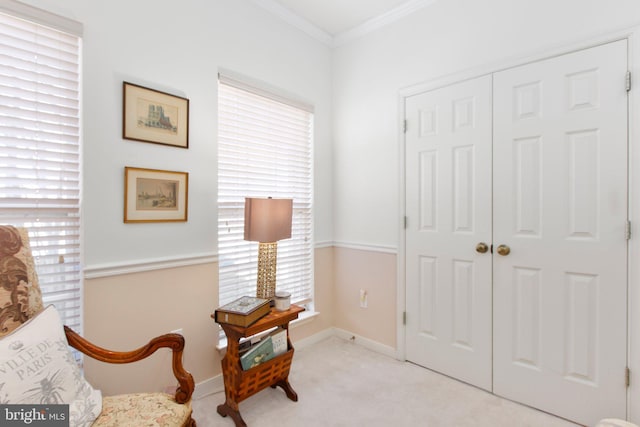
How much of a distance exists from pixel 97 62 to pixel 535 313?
9.66ft

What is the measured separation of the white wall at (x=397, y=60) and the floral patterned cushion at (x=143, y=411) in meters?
1.92

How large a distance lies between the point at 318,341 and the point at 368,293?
671 mm

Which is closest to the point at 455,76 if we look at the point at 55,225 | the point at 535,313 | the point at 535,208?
the point at 535,208

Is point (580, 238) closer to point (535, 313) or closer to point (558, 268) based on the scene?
point (558, 268)

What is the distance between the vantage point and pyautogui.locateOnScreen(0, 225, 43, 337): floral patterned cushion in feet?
4.11

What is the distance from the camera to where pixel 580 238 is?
6.15ft

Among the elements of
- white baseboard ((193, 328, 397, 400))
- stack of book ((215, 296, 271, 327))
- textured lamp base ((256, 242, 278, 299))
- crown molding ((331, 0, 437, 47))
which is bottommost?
white baseboard ((193, 328, 397, 400))

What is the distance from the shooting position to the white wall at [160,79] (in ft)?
5.59

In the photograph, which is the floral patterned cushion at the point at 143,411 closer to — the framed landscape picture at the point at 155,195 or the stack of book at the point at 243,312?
the stack of book at the point at 243,312

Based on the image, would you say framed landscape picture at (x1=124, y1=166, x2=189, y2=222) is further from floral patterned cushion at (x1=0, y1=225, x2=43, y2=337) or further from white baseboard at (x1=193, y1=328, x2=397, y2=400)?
white baseboard at (x1=193, y1=328, x2=397, y2=400)

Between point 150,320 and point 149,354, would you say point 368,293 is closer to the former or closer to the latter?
point 150,320

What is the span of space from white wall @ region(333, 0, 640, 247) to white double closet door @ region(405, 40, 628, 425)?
0.49ft

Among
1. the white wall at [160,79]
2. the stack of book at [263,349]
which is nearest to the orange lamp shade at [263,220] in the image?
the white wall at [160,79]

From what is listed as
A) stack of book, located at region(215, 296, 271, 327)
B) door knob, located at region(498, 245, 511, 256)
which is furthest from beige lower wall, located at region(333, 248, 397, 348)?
stack of book, located at region(215, 296, 271, 327)
